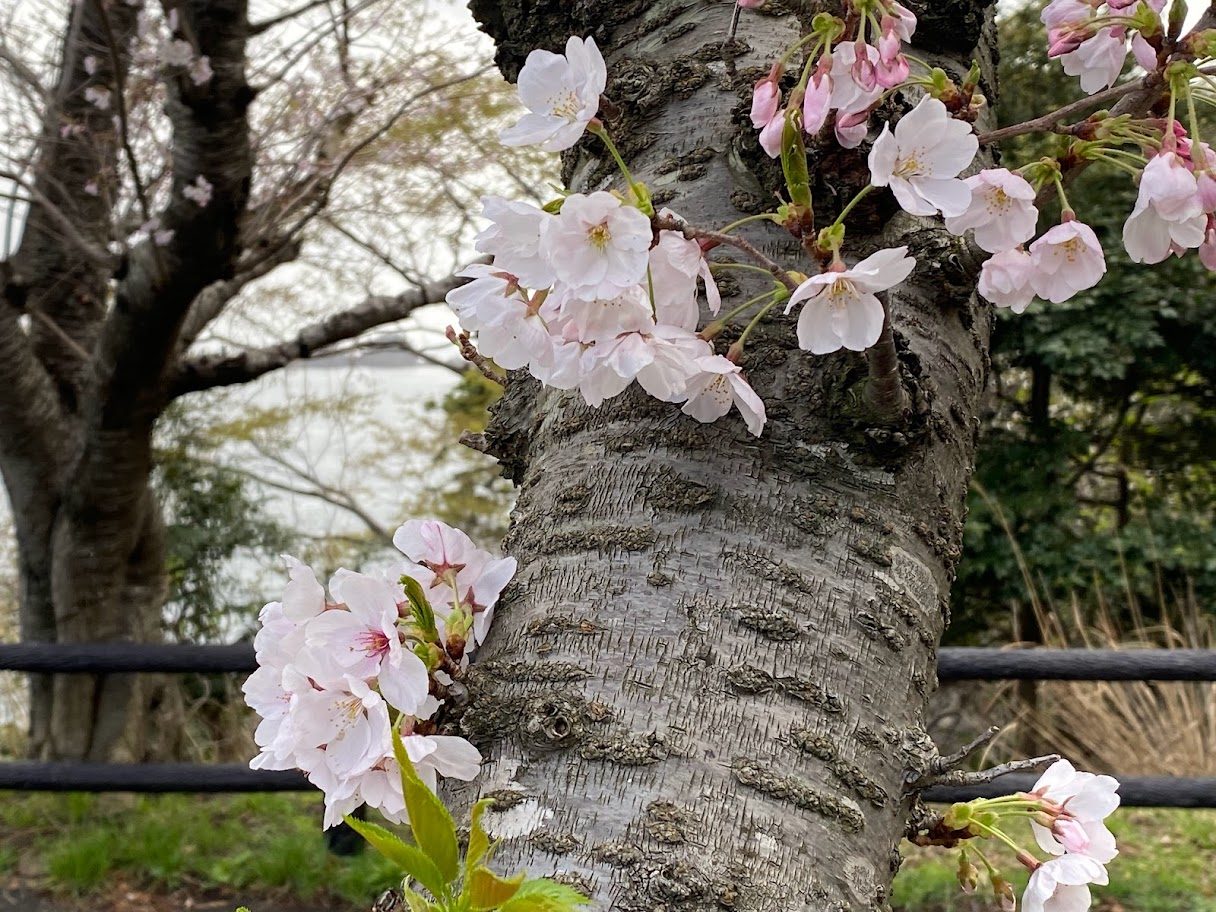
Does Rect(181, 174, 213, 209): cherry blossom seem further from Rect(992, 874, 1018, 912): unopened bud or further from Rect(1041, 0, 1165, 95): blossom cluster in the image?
Rect(992, 874, 1018, 912): unopened bud

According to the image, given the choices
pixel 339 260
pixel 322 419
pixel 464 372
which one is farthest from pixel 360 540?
pixel 339 260

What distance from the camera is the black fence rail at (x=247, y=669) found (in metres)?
2.64

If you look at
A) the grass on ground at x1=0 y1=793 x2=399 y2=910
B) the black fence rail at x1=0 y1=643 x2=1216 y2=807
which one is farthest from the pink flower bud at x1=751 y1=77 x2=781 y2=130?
the grass on ground at x1=0 y1=793 x2=399 y2=910

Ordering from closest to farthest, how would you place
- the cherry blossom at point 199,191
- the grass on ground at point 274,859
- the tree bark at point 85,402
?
the cherry blossom at point 199,191
the grass on ground at point 274,859
the tree bark at point 85,402

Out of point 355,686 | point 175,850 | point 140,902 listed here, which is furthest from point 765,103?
point 175,850

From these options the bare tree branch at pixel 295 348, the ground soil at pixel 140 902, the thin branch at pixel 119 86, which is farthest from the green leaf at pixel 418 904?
the bare tree branch at pixel 295 348

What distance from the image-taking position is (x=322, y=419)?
24.4 feet

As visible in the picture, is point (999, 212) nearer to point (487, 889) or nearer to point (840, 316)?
point (840, 316)

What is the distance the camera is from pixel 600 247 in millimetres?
510

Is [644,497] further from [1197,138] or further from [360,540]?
[360,540]

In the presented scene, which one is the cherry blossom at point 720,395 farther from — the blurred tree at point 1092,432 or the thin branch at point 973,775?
the blurred tree at point 1092,432

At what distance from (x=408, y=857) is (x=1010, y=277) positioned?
0.54 m

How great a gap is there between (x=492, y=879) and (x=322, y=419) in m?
7.42

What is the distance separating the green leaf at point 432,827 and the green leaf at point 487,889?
2 cm
